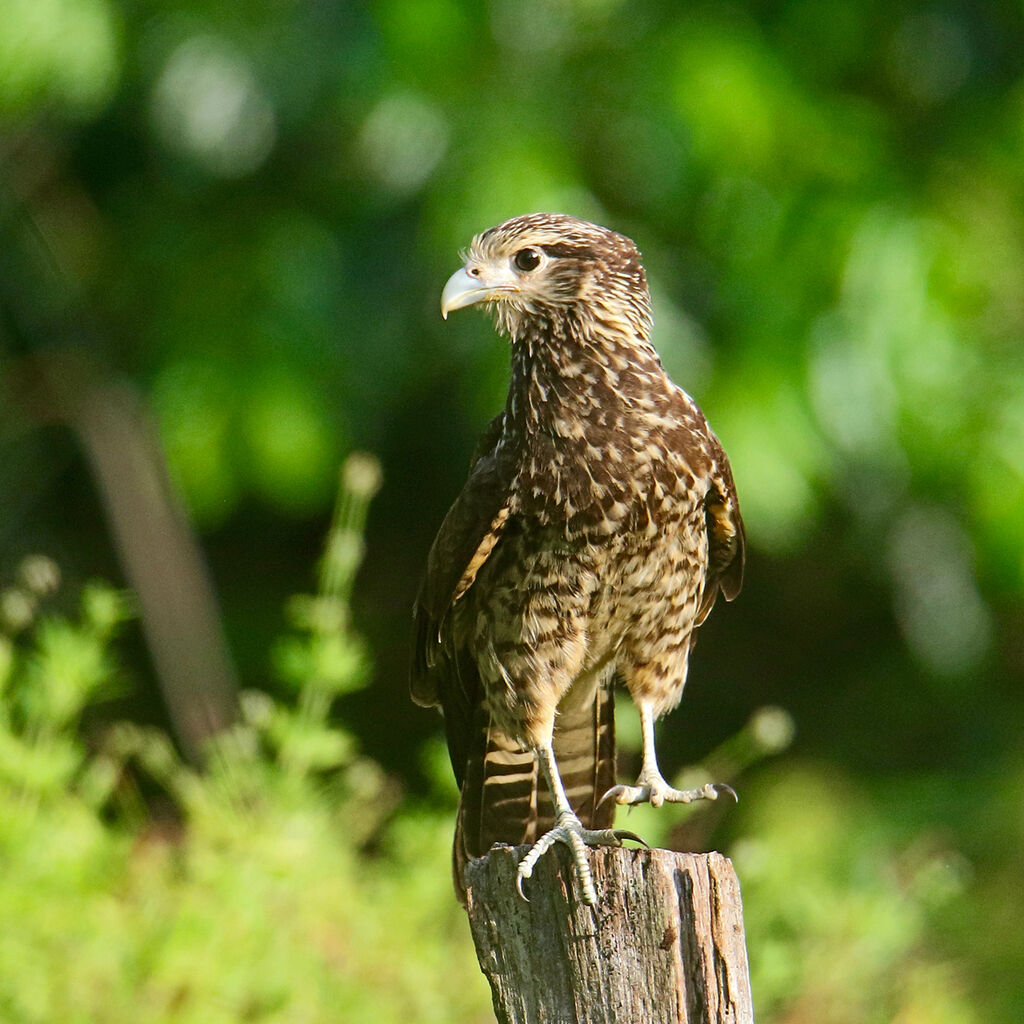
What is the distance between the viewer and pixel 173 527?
6605 millimetres

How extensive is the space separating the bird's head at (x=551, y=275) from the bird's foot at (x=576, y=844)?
1.07m

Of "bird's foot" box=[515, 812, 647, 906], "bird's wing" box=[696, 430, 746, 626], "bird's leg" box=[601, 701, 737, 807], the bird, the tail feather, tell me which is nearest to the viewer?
"bird's foot" box=[515, 812, 647, 906]

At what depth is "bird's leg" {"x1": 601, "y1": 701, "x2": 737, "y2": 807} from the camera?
302 cm

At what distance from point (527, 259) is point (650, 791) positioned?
113 cm

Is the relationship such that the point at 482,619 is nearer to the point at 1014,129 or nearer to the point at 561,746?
the point at 561,746

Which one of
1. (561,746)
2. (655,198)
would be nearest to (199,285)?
(655,198)

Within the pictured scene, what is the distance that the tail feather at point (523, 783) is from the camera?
11.1 ft

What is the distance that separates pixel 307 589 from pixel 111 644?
903 mm

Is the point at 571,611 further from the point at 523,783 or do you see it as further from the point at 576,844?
the point at 576,844

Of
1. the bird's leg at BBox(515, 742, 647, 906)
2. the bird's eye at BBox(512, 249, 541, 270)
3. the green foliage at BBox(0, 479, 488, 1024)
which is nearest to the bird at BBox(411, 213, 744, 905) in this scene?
the bird's eye at BBox(512, 249, 541, 270)

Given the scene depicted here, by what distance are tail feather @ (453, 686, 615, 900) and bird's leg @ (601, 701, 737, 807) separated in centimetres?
19

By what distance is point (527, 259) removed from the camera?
11.1 ft

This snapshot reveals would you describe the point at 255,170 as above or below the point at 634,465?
above

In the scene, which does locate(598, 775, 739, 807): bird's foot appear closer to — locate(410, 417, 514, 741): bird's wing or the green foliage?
locate(410, 417, 514, 741): bird's wing
